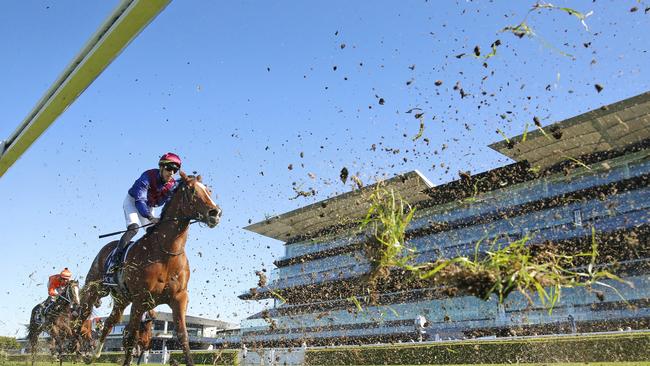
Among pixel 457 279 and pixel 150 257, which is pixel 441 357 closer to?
pixel 150 257

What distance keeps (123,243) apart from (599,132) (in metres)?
30.4

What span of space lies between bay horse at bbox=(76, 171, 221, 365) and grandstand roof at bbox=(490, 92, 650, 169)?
2408 cm

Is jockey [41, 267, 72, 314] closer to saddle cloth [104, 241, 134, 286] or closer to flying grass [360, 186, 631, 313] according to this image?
saddle cloth [104, 241, 134, 286]

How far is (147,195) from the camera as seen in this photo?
26.0ft

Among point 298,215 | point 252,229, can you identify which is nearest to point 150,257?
point 298,215

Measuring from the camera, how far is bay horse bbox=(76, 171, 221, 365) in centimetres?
705

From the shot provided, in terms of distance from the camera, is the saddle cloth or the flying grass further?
the saddle cloth

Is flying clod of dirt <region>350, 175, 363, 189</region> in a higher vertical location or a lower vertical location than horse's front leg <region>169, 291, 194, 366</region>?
higher

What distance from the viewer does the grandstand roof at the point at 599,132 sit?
29053 millimetres

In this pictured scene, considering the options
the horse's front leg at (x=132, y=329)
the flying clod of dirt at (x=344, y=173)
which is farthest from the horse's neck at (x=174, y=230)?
the flying clod of dirt at (x=344, y=173)

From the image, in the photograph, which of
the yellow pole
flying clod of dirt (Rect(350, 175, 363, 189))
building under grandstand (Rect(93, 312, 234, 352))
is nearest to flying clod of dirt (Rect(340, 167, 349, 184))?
flying clod of dirt (Rect(350, 175, 363, 189))

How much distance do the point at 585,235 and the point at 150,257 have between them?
104ft

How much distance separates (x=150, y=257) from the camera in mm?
7207

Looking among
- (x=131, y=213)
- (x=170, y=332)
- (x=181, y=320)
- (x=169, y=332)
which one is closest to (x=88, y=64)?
(x=181, y=320)
